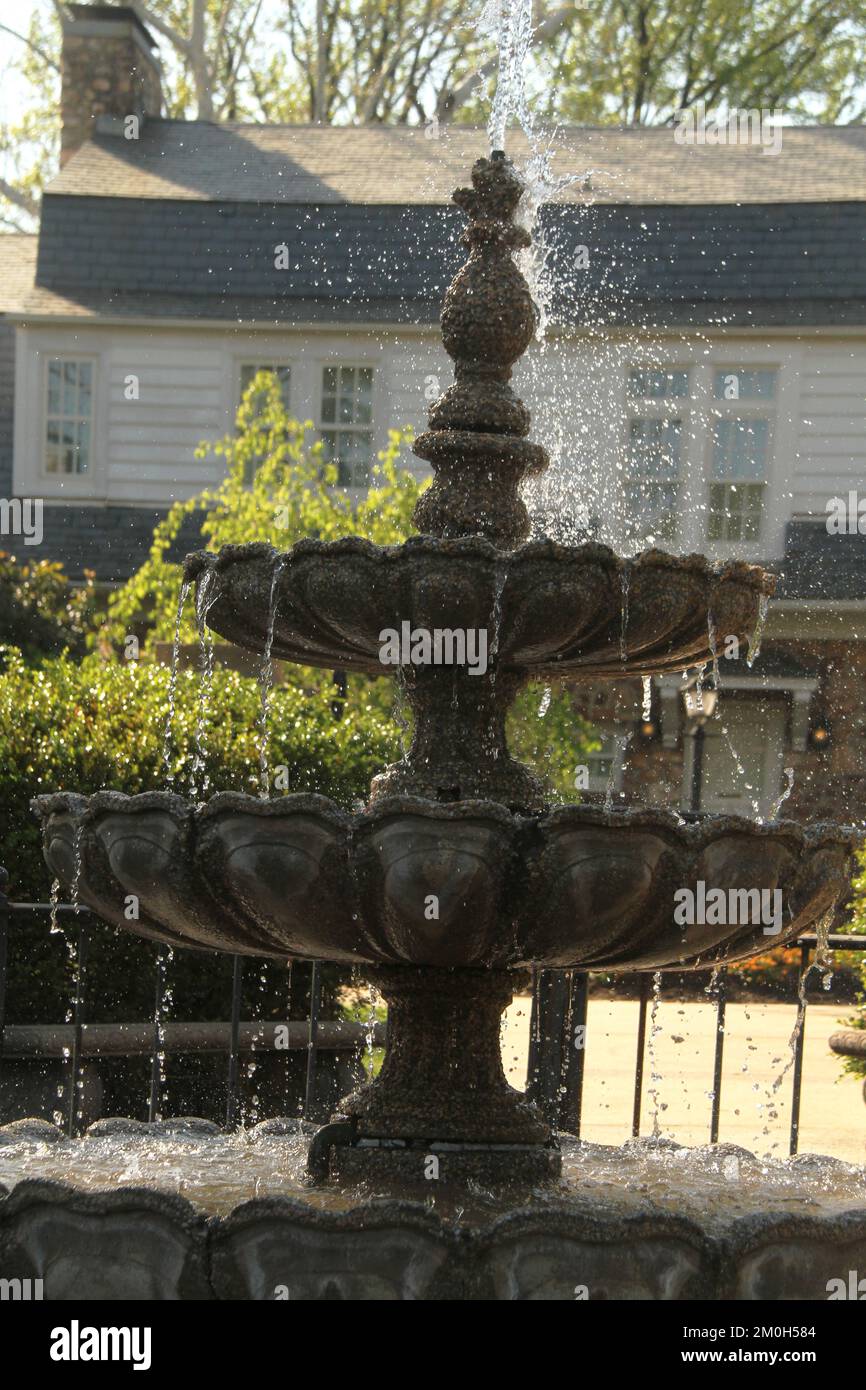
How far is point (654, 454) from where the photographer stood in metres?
18.3

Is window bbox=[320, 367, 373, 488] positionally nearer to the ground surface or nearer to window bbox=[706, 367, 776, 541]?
window bbox=[706, 367, 776, 541]

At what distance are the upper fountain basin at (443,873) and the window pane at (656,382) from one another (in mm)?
14468

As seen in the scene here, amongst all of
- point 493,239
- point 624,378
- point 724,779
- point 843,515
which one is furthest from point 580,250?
point 493,239

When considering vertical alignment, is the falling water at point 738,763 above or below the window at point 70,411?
below

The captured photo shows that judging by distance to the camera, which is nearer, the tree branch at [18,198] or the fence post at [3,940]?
the fence post at [3,940]

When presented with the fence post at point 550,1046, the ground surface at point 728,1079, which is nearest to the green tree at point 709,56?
the ground surface at point 728,1079

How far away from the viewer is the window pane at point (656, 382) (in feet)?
61.2

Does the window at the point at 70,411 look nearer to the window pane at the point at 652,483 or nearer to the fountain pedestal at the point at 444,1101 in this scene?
the window pane at the point at 652,483

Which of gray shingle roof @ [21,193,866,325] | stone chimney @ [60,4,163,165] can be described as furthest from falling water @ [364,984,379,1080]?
stone chimney @ [60,4,163,165]

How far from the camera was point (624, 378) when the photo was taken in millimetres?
18500

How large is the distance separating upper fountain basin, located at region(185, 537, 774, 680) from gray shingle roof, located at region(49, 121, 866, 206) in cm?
1575
